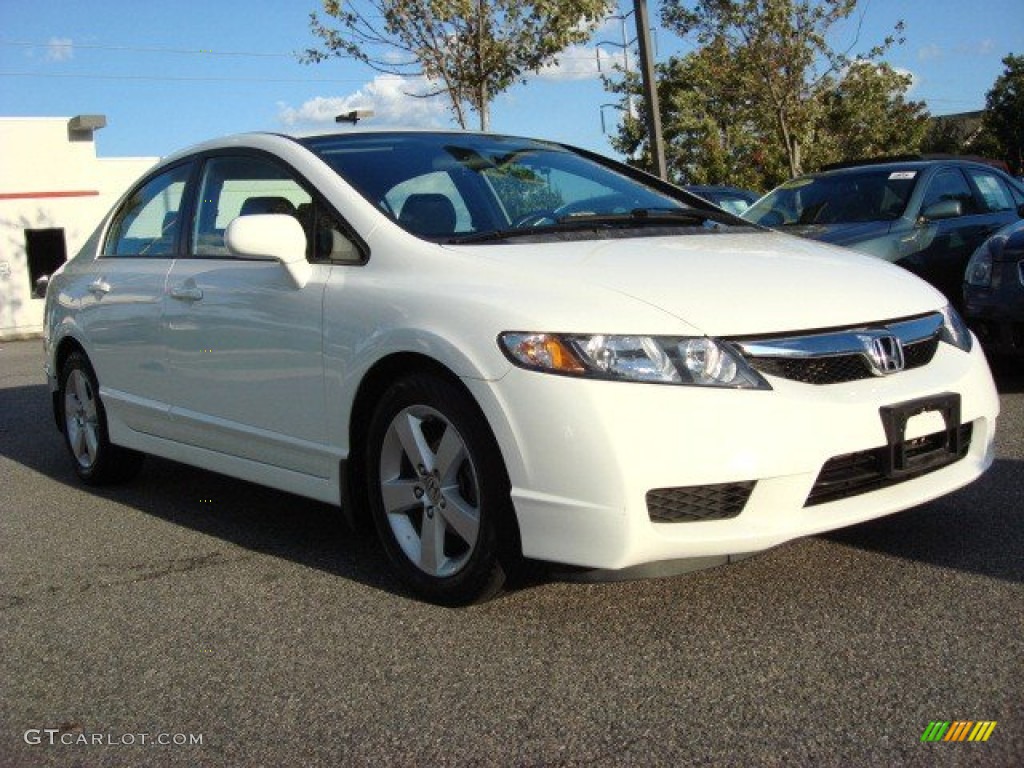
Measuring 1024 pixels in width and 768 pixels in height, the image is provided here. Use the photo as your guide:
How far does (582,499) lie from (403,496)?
0.83 meters

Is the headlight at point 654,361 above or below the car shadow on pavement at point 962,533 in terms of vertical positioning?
above

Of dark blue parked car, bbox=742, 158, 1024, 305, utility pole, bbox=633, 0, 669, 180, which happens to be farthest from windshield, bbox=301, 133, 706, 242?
utility pole, bbox=633, 0, 669, 180

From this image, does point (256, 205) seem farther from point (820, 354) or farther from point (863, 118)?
point (863, 118)

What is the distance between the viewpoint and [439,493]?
3.79 metres

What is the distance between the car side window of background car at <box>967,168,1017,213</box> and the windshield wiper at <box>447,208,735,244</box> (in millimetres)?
5458

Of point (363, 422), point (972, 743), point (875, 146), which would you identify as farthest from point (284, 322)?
point (875, 146)

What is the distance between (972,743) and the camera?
2.67m

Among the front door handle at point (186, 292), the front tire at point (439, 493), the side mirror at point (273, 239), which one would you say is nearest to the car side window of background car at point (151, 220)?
the front door handle at point (186, 292)

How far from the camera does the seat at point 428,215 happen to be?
13.6ft

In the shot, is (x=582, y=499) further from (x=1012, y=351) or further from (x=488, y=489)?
(x=1012, y=351)

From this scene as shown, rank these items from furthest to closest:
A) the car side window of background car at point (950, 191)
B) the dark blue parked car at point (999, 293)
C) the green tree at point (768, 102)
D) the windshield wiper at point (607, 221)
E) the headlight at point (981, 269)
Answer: the green tree at point (768, 102) < the car side window of background car at point (950, 191) < the headlight at point (981, 269) < the dark blue parked car at point (999, 293) < the windshield wiper at point (607, 221)

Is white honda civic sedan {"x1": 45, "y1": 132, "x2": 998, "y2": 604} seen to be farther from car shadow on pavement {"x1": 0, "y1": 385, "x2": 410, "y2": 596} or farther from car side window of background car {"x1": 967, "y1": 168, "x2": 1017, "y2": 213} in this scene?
car side window of background car {"x1": 967, "y1": 168, "x2": 1017, "y2": 213}

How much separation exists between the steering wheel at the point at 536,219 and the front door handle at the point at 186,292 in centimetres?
137

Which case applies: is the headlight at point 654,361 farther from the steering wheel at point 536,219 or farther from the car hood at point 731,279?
the steering wheel at point 536,219
